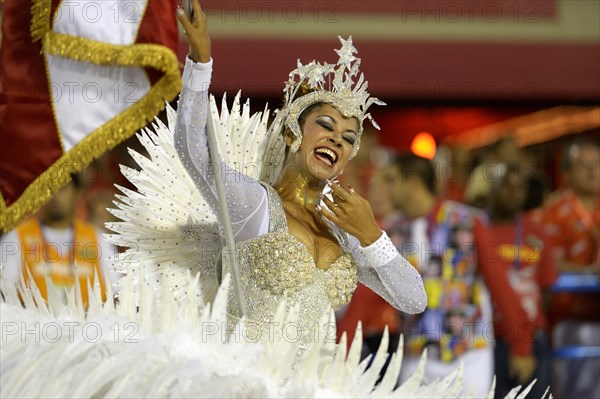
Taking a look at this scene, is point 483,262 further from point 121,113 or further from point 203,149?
point 203,149

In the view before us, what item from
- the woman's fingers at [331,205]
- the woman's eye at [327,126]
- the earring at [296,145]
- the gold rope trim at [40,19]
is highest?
the gold rope trim at [40,19]

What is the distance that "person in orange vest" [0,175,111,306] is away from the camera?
4.37 metres

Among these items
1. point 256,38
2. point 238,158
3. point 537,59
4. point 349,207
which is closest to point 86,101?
point 238,158

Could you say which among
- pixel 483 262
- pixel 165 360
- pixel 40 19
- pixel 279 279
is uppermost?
pixel 40 19

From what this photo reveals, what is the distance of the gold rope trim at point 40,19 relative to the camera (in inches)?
108

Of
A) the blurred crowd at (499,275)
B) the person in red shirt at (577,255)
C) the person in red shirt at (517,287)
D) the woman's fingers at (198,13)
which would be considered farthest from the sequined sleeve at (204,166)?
the person in red shirt at (577,255)

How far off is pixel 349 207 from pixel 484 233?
87.8 inches

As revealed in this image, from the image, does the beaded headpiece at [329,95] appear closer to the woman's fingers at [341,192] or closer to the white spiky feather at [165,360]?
the woman's fingers at [341,192]

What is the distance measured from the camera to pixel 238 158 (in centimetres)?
264

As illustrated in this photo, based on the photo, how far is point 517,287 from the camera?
4879 millimetres

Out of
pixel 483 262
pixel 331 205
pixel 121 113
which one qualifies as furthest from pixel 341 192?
pixel 483 262

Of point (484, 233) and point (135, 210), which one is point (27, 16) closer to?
point (135, 210)

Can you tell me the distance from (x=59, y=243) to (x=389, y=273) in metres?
2.49

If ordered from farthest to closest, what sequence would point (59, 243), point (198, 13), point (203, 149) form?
point (59, 243)
point (203, 149)
point (198, 13)
